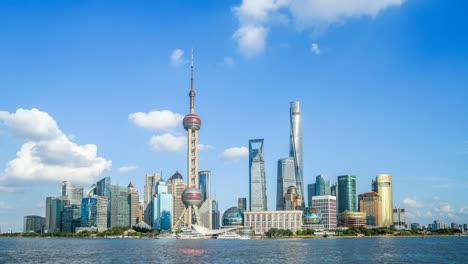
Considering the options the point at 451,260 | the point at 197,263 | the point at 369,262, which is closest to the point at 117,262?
the point at 197,263

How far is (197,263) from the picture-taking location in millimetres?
111312

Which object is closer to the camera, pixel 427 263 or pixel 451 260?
pixel 427 263

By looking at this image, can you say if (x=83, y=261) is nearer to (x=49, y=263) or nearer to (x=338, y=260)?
(x=49, y=263)

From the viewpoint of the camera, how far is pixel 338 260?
118938 millimetres

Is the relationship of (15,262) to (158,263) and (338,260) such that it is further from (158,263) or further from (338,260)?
(338,260)

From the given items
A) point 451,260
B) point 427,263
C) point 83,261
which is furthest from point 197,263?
point 451,260

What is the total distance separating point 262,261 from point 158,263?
2204 cm

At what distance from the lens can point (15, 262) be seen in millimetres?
114938

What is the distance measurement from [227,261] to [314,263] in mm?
18211

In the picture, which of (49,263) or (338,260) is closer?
(49,263)

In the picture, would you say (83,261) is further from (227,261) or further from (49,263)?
(227,261)

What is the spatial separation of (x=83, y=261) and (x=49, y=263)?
26.3ft

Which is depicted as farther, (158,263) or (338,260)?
(338,260)

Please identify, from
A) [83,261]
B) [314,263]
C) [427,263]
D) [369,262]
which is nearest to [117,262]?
[83,261]
